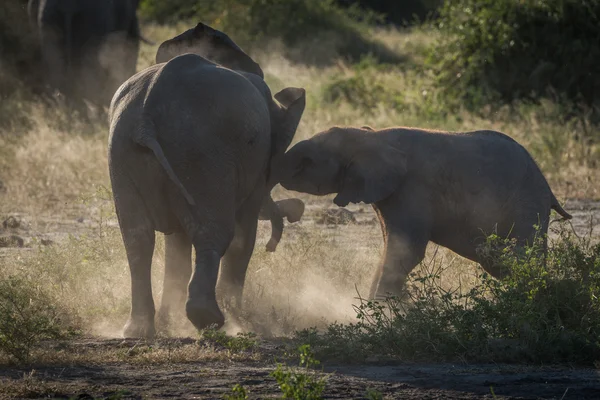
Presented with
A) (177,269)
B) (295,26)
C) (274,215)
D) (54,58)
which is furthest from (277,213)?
(295,26)

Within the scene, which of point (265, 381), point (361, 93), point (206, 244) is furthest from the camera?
point (361, 93)

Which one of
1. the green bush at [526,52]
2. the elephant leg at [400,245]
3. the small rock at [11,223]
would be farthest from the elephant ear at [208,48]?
the green bush at [526,52]

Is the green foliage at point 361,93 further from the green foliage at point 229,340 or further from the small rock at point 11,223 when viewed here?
the green foliage at point 229,340

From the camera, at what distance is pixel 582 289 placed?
22.1 feet

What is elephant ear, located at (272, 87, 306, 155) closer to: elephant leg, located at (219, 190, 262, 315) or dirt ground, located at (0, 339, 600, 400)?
elephant leg, located at (219, 190, 262, 315)

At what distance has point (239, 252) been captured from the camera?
776cm

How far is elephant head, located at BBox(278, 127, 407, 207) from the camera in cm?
809

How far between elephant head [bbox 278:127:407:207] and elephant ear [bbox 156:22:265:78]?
70cm

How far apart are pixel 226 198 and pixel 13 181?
245 inches

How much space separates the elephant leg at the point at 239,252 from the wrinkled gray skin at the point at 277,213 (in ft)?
1.64

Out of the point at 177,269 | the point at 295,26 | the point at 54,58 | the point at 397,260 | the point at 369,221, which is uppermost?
the point at 295,26

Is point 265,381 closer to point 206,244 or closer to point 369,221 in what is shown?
point 206,244

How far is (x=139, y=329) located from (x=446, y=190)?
7.66 feet

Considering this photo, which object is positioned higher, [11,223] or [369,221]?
[11,223]
